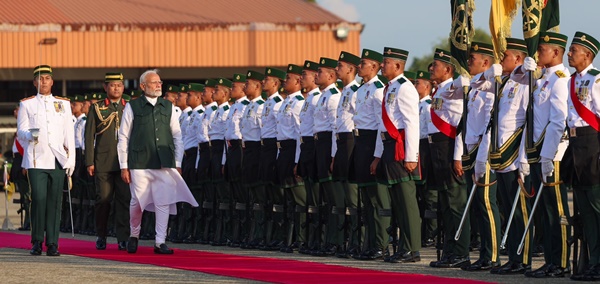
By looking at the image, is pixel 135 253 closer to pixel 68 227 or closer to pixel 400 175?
pixel 400 175

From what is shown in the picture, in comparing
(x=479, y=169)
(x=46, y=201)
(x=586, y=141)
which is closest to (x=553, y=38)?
(x=586, y=141)

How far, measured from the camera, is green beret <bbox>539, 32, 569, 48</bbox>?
11391mm

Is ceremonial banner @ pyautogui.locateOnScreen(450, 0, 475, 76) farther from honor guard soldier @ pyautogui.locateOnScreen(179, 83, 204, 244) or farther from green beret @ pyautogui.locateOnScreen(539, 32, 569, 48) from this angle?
honor guard soldier @ pyautogui.locateOnScreen(179, 83, 204, 244)

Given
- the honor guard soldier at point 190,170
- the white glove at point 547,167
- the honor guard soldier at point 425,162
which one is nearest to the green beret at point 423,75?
the honor guard soldier at point 425,162

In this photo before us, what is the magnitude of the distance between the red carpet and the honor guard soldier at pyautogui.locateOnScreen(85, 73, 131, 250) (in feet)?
0.95

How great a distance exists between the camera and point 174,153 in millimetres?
15109

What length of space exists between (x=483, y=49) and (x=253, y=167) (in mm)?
4738

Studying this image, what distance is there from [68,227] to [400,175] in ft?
31.1

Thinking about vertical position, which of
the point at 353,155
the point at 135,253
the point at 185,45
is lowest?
the point at 135,253

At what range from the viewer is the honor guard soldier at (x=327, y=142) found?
49.1 ft

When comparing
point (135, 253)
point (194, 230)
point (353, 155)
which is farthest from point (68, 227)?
point (353, 155)

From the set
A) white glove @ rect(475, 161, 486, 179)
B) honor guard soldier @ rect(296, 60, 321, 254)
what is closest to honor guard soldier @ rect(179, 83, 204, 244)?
honor guard soldier @ rect(296, 60, 321, 254)

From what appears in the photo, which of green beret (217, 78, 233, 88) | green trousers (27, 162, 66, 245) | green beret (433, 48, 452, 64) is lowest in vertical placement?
green trousers (27, 162, 66, 245)

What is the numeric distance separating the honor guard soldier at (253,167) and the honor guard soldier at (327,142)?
1536 millimetres
